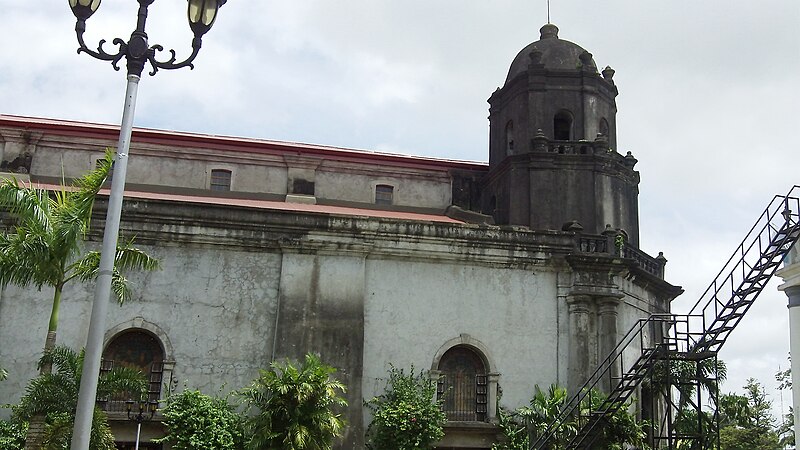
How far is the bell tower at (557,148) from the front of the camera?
880 inches

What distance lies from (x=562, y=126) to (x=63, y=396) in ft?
51.3

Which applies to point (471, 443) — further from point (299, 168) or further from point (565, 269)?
point (299, 168)

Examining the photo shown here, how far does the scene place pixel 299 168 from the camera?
24359 millimetres

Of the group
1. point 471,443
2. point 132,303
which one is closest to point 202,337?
point 132,303

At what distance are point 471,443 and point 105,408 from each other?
808 cm

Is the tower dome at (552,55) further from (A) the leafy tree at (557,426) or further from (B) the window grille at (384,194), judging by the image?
(A) the leafy tree at (557,426)

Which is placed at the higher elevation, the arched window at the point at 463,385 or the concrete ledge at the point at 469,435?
the arched window at the point at 463,385

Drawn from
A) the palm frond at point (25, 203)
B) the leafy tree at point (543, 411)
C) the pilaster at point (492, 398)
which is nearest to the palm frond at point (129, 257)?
the palm frond at point (25, 203)

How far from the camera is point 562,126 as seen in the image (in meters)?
24.2

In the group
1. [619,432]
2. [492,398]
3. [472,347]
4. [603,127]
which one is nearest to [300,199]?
[472,347]

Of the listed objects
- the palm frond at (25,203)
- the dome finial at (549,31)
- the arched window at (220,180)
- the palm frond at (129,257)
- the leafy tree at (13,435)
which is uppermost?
the dome finial at (549,31)

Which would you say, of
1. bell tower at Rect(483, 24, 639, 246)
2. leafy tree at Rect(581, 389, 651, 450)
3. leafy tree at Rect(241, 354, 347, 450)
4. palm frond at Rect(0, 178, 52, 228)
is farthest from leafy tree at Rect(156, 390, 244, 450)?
bell tower at Rect(483, 24, 639, 246)

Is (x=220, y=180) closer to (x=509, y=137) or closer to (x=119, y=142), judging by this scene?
(x=509, y=137)

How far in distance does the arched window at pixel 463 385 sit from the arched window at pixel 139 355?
20.8 feet
